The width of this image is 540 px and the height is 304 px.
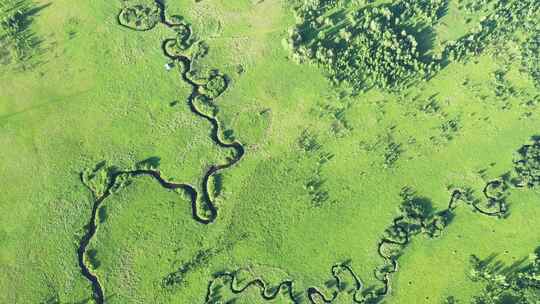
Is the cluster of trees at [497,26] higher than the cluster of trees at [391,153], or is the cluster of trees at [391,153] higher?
the cluster of trees at [497,26]

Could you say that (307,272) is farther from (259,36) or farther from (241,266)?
(259,36)

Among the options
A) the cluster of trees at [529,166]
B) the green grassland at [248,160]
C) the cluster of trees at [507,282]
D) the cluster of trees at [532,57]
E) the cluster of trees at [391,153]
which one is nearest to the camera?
the green grassland at [248,160]

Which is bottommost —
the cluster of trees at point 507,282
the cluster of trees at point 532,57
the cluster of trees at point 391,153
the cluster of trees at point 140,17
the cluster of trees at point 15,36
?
the cluster of trees at point 507,282

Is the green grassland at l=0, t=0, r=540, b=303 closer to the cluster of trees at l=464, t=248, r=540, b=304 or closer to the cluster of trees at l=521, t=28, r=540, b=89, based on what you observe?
the cluster of trees at l=521, t=28, r=540, b=89

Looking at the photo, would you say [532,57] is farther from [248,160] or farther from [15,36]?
[15,36]

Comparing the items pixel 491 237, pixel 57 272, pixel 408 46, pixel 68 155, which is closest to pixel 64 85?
pixel 68 155

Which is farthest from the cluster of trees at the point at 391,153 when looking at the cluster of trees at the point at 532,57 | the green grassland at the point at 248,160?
the cluster of trees at the point at 532,57

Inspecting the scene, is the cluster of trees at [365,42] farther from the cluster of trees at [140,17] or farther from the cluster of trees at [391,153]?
the cluster of trees at [140,17]

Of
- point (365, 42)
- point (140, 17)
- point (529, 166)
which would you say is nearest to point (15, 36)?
point (140, 17)
